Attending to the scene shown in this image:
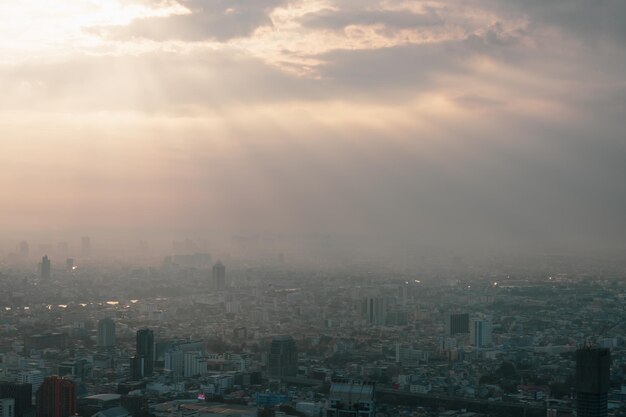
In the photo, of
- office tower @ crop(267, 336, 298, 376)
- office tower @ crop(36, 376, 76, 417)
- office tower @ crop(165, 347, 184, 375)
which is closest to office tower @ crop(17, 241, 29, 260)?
office tower @ crop(165, 347, 184, 375)

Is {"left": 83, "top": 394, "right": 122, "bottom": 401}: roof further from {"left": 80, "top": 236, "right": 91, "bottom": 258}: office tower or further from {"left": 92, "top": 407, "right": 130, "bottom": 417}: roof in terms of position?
{"left": 80, "top": 236, "right": 91, "bottom": 258}: office tower

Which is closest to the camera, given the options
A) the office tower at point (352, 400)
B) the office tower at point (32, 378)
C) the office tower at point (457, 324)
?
the office tower at point (352, 400)

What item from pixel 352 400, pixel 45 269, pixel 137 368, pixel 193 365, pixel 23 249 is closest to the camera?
pixel 352 400

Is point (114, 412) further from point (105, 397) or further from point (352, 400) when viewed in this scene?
point (352, 400)

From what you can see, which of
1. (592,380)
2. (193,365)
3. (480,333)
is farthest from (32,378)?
(480,333)

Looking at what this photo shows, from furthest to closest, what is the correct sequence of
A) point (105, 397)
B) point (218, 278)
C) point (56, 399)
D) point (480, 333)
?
point (218, 278) < point (480, 333) < point (105, 397) < point (56, 399)

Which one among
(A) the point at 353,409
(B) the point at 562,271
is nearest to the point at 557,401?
(A) the point at 353,409

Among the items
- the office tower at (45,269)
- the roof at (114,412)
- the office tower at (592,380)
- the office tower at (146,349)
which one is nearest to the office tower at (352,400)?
the office tower at (592,380)

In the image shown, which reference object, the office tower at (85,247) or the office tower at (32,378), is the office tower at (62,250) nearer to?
the office tower at (85,247)
